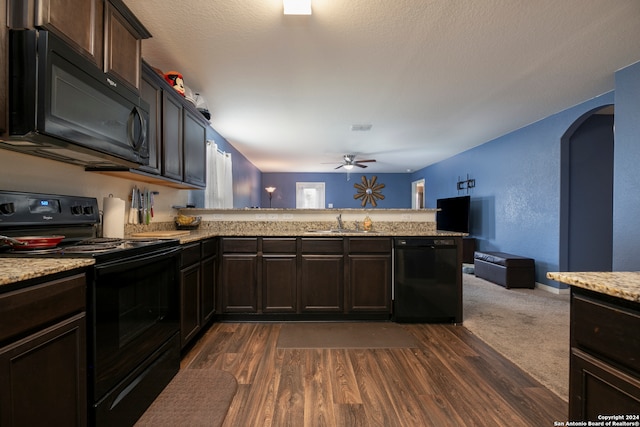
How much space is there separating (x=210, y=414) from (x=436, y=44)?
9.90ft

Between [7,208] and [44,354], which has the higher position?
[7,208]

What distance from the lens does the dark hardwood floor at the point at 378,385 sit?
1550 mm

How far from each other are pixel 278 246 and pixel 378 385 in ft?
5.01

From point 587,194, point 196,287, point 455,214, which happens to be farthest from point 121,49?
point 455,214

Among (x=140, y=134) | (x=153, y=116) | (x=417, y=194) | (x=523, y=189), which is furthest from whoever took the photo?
(x=417, y=194)

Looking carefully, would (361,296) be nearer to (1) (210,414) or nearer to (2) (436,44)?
(1) (210,414)

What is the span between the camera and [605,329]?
93 centimetres

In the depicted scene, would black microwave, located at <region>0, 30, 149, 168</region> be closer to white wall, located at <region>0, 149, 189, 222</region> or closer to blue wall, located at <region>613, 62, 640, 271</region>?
white wall, located at <region>0, 149, 189, 222</region>

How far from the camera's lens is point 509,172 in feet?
15.9

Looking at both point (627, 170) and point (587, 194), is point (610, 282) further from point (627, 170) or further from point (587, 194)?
point (587, 194)

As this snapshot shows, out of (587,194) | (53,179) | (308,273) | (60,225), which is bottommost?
(308,273)

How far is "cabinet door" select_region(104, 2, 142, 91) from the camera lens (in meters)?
1.54

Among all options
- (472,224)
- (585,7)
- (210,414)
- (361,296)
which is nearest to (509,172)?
(472,224)

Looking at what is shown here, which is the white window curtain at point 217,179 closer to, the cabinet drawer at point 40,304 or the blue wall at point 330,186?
the cabinet drawer at point 40,304
